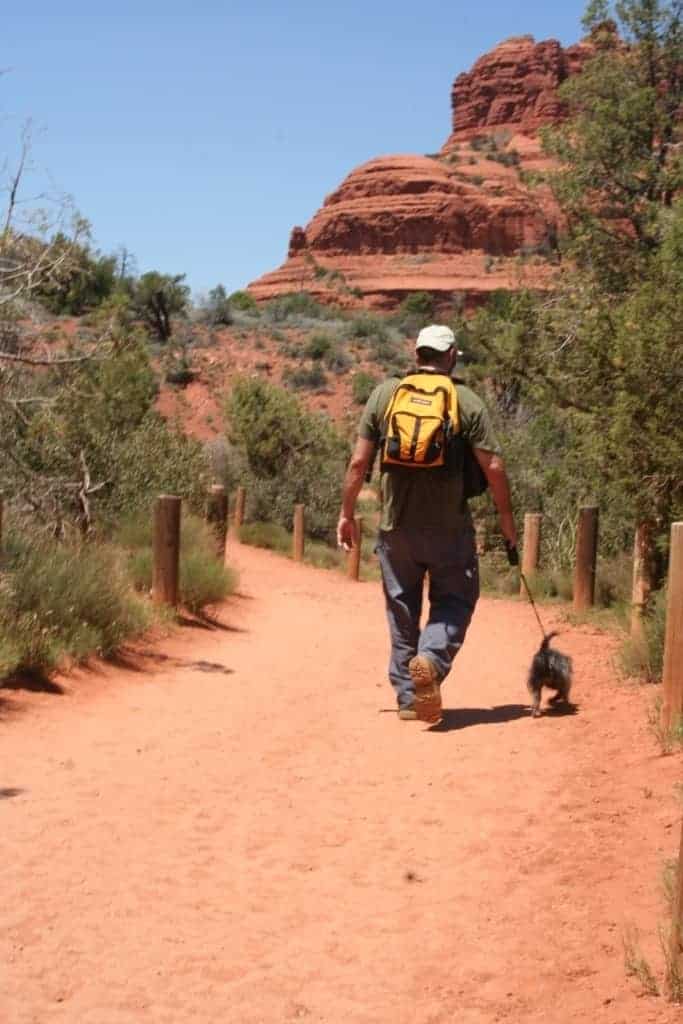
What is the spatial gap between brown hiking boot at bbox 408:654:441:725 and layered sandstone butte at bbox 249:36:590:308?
249ft

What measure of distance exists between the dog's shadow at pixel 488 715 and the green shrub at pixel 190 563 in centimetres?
477

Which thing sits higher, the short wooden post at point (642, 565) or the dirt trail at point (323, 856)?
the short wooden post at point (642, 565)

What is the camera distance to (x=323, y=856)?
5227 mm

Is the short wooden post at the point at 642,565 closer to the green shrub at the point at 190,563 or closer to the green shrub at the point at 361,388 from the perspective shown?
the green shrub at the point at 190,563

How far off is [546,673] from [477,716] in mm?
492

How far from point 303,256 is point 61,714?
310 feet

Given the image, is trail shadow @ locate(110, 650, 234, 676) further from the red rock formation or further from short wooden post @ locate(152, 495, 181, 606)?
the red rock formation

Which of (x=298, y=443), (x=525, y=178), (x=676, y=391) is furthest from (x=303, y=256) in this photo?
(x=676, y=391)

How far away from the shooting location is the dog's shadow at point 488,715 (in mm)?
7426

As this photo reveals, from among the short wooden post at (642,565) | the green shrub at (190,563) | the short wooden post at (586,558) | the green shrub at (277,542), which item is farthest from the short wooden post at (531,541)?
the green shrub at (277,542)

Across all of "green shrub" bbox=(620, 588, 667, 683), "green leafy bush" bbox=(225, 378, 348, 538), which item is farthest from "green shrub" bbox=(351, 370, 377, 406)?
"green shrub" bbox=(620, 588, 667, 683)

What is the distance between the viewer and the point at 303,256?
327 ft

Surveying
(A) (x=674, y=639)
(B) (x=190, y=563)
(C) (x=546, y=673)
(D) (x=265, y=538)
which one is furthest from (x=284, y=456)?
(A) (x=674, y=639)

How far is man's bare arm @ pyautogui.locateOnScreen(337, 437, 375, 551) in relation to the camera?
7340 millimetres
